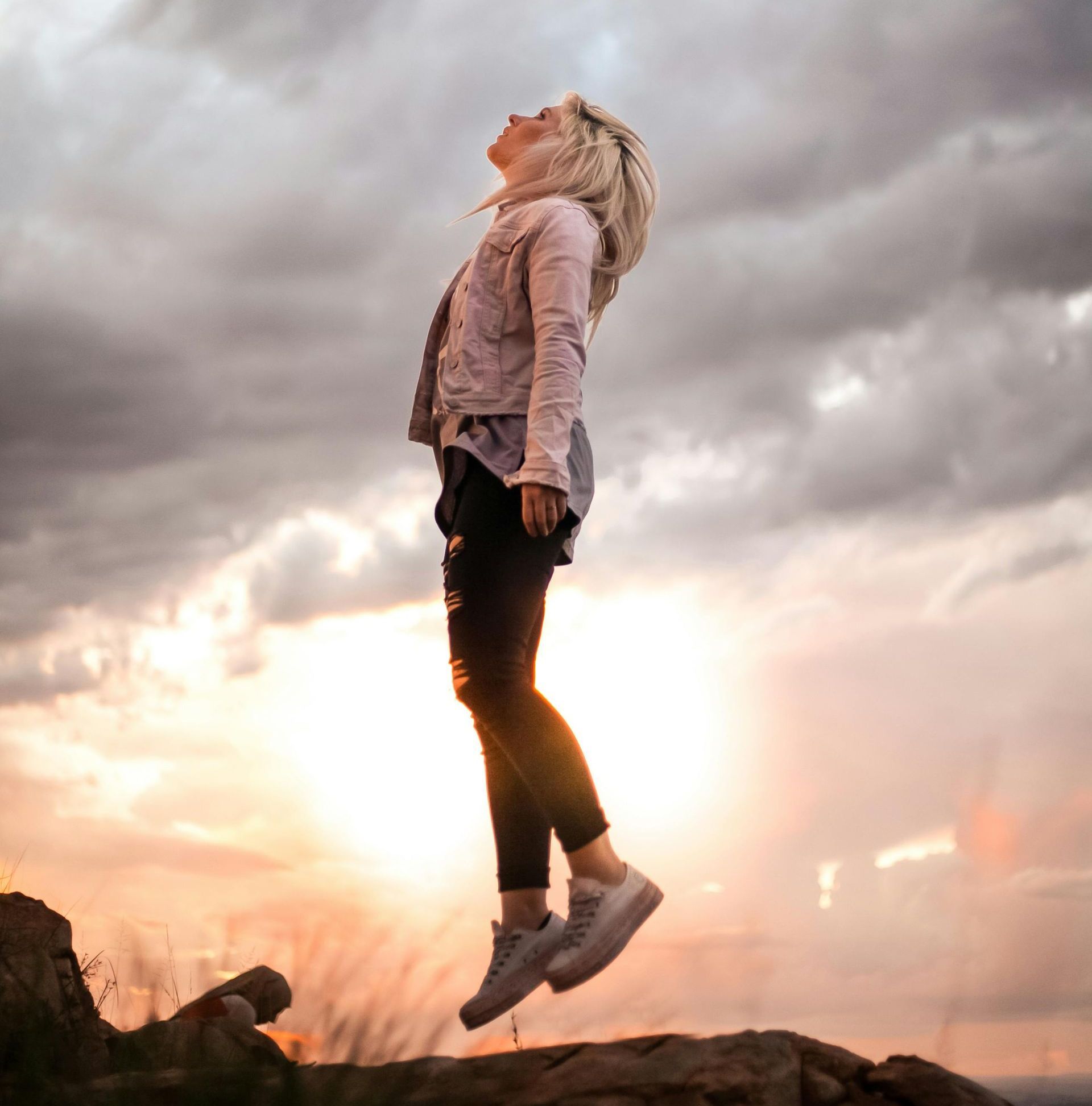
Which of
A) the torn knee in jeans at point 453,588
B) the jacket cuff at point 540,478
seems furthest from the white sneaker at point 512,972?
the jacket cuff at point 540,478

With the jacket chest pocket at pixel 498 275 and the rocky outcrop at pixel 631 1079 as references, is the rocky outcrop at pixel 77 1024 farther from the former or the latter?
the jacket chest pocket at pixel 498 275

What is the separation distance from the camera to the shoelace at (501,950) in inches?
138

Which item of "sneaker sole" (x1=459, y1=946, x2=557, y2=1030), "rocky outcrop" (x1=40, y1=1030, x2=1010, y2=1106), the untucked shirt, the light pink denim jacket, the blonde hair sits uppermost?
the blonde hair

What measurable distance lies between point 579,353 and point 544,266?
12.7 inches

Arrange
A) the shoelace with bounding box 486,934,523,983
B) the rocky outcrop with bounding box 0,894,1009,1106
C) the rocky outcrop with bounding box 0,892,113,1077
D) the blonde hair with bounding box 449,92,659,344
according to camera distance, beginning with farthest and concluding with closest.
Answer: the blonde hair with bounding box 449,92,659,344
the shoelace with bounding box 486,934,523,983
the rocky outcrop with bounding box 0,892,113,1077
the rocky outcrop with bounding box 0,894,1009,1106

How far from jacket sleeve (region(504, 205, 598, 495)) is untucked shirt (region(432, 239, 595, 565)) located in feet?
0.30

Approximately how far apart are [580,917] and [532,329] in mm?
1908

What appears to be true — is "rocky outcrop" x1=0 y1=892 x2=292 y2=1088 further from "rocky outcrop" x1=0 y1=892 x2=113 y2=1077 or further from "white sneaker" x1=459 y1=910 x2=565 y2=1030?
"white sneaker" x1=459 y1=910 x2=565 y2=1030

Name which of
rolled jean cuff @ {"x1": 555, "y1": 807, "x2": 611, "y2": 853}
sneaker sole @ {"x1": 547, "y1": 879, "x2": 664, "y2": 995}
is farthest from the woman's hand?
sneaker sole @ {"x1": 547, "y1": 879, "x2": 664, "y2": 995}

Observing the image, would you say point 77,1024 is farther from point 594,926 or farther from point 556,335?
point 556,335

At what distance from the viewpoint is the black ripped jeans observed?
11.1ft

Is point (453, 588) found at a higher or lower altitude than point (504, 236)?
lower

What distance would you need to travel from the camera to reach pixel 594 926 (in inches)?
129

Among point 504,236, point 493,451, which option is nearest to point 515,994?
point 493,451
